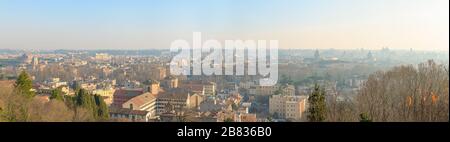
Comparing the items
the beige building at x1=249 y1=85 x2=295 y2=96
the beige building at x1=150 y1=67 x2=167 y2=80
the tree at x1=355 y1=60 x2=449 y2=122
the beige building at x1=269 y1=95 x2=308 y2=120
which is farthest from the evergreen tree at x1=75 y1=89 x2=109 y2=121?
the tree at x1=355 y1=60 x2=449 y2=122

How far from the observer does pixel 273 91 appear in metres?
11.2

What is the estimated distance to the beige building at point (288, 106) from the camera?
8.34m

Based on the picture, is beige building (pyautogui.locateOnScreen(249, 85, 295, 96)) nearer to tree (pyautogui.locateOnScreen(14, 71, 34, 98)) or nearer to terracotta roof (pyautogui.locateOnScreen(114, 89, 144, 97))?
terracotta roof (pyautogui.locateOnScreen(114, 89, 144, 97))

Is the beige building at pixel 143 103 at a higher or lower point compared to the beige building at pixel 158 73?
lower

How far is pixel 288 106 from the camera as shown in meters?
9.13

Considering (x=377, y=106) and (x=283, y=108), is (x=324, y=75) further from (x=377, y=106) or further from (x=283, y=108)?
(x=377, y=106)

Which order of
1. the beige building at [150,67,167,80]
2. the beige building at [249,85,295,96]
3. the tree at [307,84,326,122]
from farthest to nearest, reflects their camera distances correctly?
1. the beige building at [150,67,167,80]
2. the beige building at [249,85,295,96]
3. the tree at [307,84,326,122]

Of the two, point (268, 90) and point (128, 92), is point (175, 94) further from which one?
point (268, 90)

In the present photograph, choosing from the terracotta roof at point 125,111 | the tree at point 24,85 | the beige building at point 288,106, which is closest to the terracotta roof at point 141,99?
the terracotta roof at point 125,111

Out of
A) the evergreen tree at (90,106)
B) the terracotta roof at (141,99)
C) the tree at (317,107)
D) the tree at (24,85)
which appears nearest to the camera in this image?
the tree at (317,107)

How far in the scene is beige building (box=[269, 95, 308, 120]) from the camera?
8343mm

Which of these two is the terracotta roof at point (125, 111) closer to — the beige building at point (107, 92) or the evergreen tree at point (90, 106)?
the evergreen tree at point (90, 106)

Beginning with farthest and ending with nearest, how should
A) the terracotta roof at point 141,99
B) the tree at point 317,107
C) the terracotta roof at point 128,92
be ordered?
the terracotta roof at point 128,92 → the terracotta roof at point 141,99 → the tree at point 317,107
